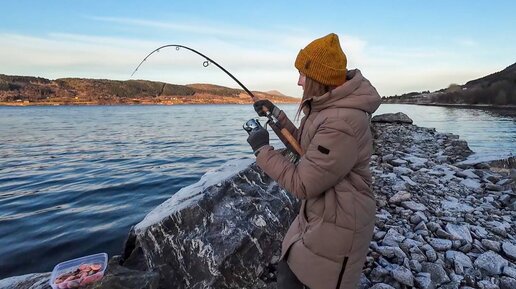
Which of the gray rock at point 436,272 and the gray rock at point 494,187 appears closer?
the gray rock at point 436,272

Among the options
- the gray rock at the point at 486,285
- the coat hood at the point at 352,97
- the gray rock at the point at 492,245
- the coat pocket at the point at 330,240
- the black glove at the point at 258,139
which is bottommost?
the gray rock at the point at 486,285

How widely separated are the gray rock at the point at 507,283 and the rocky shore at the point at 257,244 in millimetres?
20

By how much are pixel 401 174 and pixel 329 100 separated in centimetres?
737

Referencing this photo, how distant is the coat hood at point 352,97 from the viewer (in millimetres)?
2299

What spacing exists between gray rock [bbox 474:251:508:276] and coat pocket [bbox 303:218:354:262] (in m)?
3.17

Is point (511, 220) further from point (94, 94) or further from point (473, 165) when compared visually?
point (94, 94)

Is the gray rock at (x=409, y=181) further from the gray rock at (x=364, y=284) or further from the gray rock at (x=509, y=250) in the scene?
the gray rock at (x=364, y=284)

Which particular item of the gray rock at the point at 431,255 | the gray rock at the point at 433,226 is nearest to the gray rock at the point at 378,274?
the gray rock at the point at 431,255

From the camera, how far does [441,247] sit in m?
5.11

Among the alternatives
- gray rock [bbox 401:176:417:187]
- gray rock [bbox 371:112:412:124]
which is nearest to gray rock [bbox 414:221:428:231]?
gray rock [bbox 401:176:417:187]

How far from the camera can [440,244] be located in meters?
5.16

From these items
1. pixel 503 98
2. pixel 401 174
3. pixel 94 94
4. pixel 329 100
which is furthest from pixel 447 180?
pixel 94 94

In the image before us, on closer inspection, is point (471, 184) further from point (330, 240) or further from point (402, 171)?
point (330, 240)

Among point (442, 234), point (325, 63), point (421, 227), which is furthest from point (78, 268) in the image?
point (442, 234)
